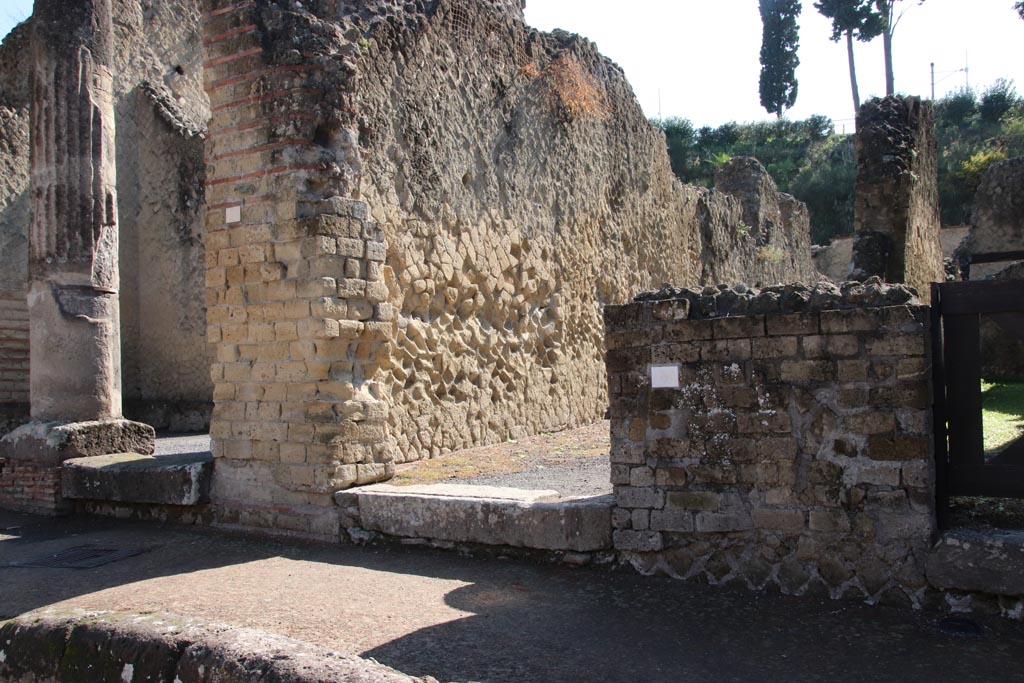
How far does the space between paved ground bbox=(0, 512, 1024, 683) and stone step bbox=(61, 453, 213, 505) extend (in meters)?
0.53

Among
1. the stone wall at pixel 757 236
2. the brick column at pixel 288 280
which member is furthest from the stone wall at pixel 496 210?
the stone wall at pixel 757 236

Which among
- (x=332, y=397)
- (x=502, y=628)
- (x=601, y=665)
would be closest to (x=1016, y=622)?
(x=601, y=665)

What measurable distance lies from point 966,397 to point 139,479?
204 inches

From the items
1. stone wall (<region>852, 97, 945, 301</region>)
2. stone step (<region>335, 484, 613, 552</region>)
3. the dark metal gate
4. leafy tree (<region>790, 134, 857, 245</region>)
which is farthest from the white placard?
leafy tree (<region>790, 134, 857, 245</region>)

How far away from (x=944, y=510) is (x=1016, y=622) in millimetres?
569

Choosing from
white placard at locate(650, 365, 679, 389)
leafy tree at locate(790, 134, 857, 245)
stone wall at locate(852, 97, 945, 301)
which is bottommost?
white placard at locate(650, 365, 679, 389)

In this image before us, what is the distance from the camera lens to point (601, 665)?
3.30 meters

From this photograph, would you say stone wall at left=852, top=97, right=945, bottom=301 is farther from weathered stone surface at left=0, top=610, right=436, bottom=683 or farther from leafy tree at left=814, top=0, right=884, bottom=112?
leafy tree at left=814, top=0, right=884, bottom=112

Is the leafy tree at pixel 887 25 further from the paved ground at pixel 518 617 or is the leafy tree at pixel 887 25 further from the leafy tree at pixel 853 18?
the paved ground at pixel 518 617

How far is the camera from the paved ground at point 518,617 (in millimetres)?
3252

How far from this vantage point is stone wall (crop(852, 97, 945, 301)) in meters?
9.38

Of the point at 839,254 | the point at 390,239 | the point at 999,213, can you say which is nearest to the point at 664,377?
the point at 390,239

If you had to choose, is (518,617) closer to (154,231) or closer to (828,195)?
(154,231)

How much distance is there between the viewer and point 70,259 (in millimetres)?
7176
